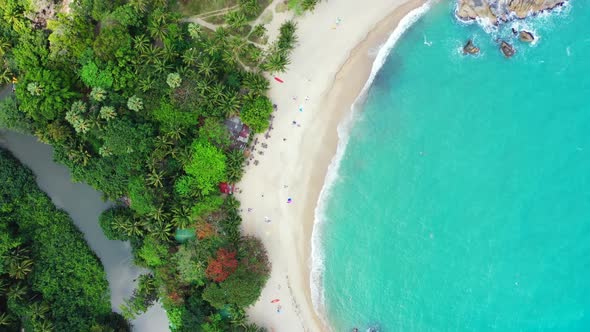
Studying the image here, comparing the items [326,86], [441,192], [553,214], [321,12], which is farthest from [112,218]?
[553,214]

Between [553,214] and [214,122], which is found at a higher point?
[214,122]

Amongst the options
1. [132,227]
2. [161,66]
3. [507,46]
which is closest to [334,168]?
[161,66]

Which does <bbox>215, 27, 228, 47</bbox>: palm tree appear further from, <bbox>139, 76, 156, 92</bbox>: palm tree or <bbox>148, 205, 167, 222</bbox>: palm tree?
<bbox>148, 205, 167, 222</bbox>: palm tree

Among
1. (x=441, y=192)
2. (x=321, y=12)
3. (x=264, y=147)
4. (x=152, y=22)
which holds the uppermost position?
(x=152, y=22)

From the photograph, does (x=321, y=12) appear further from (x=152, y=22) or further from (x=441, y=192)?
(x=441, y=192)

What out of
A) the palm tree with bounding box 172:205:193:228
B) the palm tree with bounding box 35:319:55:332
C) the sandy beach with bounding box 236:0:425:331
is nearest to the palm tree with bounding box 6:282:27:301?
the palm tree with bounding box 35:319:55:332

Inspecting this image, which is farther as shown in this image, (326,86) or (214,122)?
(326,86)

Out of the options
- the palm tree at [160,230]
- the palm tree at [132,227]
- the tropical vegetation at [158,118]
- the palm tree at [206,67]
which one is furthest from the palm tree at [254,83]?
the palm tree at [132,227]
